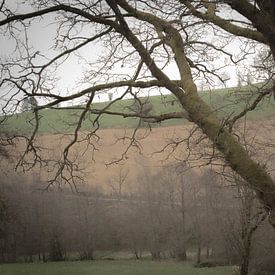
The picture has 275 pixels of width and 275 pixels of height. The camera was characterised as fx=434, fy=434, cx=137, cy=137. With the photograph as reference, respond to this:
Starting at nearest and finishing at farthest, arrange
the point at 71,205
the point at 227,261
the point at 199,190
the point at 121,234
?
1. the point at 227,261
2. the point at 199,190
3. the point at 121,234
4. the point at 71,205

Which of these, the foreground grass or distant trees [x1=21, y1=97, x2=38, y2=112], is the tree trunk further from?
the foreground grass

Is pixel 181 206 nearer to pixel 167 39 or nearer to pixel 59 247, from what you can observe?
pixel 59 247

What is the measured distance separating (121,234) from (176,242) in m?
4.67

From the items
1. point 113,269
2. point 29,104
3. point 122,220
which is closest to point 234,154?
point 29,104

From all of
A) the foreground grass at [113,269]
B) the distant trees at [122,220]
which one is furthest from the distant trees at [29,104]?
the distant trees at [122,220]

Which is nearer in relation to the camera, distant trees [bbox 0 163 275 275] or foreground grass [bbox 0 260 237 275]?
foreground grass [bbox 0 260 237 275]

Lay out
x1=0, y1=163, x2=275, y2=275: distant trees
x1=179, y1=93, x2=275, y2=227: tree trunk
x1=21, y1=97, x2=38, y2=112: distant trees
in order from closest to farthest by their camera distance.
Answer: x1=179, y1=93, x2=275, y2=227: tree trunk, x1=21, y1=97, x2=38, y2=112: distant trees, x1=0, y1=163, x2=275, y2=275: distant trees

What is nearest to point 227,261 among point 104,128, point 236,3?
point 104,128

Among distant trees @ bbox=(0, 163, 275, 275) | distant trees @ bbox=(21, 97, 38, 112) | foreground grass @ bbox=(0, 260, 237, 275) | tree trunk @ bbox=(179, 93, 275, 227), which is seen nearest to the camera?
tree trunk @ bbox=(179, 93, 275, 227)

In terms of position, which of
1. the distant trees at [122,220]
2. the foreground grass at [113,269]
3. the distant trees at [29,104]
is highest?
the distant trees at [29,104]

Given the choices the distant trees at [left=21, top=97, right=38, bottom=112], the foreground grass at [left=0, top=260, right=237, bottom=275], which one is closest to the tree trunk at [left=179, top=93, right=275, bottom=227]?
the distant trees at [left=21, top=97, right=38, bottom=112]

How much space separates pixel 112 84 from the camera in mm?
5641

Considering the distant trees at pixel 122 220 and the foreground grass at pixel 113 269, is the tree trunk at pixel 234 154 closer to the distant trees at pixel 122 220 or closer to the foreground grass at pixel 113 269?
the foreground grass at pixel 113 269

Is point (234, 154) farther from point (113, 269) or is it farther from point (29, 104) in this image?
point (113, 269)
